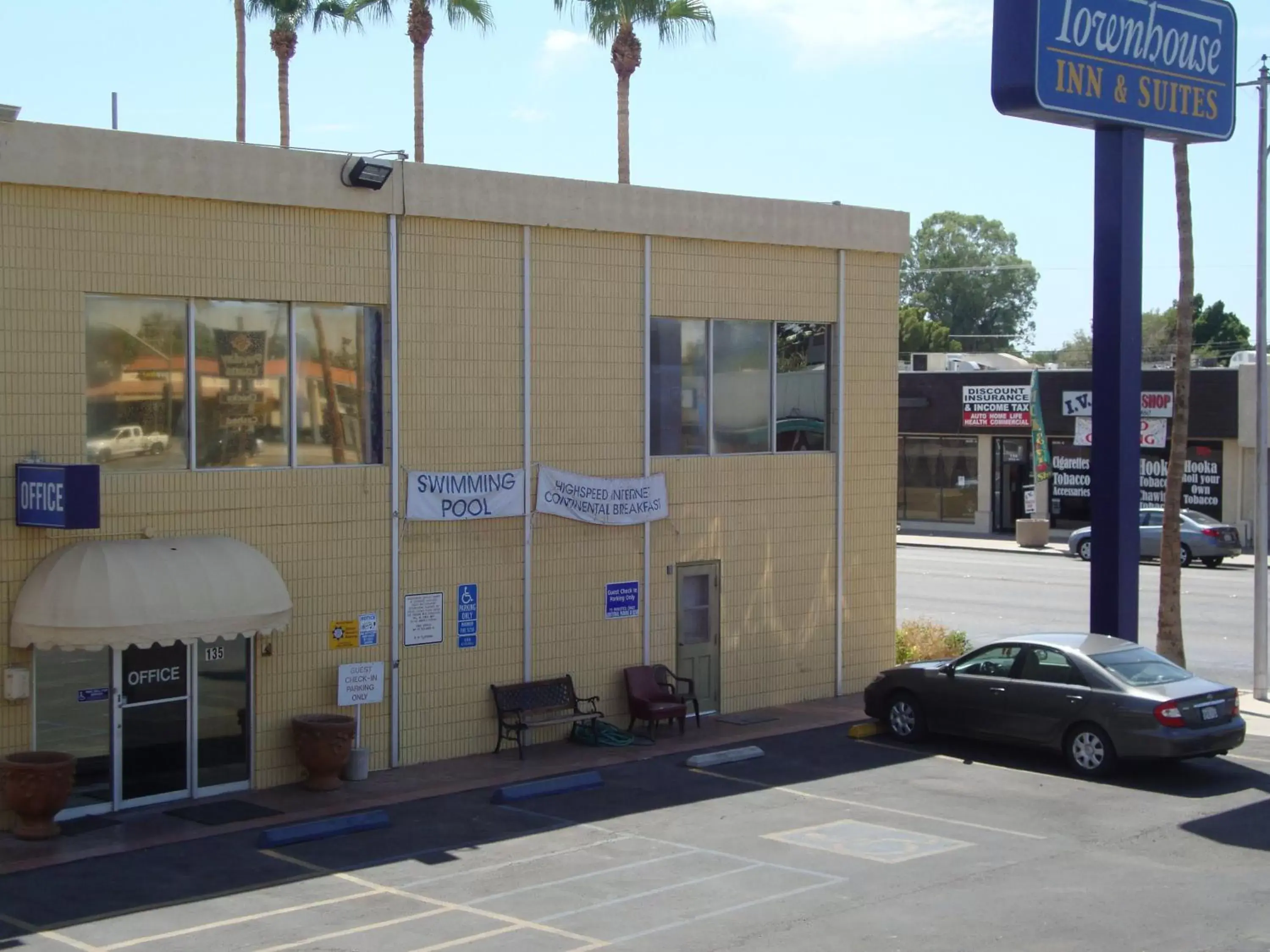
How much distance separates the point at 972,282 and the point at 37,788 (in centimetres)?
12310

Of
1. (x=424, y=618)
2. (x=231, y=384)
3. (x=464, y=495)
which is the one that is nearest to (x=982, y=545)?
(x=464, y=495)

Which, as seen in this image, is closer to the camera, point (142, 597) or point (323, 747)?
point (142, 597)

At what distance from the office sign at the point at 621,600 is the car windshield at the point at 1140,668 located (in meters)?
5.64

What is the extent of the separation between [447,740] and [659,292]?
618 cm

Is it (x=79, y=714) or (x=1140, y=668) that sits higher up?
(x=1140, y=668)

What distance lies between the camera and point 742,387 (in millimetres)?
20422

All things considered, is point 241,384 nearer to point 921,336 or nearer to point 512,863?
point 512,863

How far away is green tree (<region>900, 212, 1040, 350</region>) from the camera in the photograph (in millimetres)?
130375

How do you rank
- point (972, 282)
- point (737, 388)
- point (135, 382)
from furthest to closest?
point (972, 282)
point (737, 388)
point (135, 382)

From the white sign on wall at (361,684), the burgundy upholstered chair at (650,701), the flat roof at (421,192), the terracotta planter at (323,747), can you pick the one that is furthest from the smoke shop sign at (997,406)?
the terracotta planter at (323,747)

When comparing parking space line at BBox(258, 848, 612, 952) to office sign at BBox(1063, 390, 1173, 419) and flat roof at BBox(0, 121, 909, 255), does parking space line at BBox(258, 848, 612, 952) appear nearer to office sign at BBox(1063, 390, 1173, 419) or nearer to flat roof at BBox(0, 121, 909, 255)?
flat roof at BBox(0, 121, 909, 255)

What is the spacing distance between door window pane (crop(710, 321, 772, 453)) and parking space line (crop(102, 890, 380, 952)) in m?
9.35

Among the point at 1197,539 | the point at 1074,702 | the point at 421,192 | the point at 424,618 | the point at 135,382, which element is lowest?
the point at 1074,702

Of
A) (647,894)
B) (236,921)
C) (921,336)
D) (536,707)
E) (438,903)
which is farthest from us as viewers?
(921,336)
